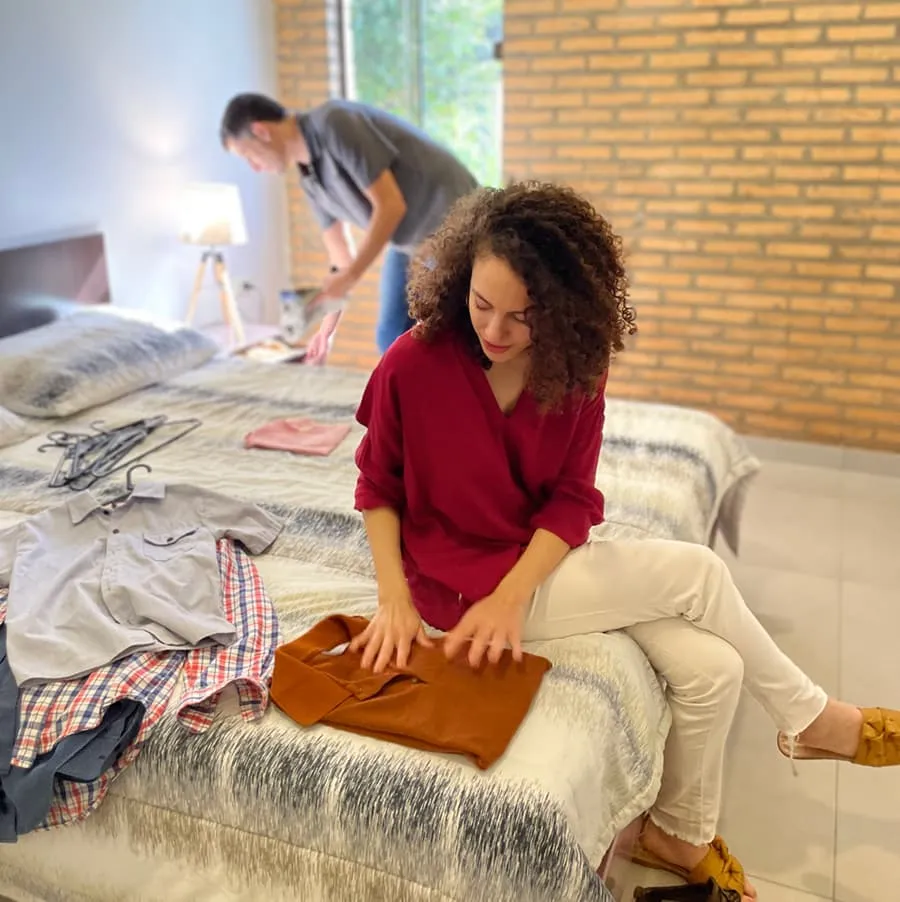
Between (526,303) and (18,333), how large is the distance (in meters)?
2.08

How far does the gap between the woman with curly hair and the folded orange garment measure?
0.03 m

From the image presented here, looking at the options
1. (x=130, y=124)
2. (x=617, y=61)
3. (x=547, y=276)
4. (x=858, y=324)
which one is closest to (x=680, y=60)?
(x=617, y=61)

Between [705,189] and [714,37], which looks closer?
[714,37]

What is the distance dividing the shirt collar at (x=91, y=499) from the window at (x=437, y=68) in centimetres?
238

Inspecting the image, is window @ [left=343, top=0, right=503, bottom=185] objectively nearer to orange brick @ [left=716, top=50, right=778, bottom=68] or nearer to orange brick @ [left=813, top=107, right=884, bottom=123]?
orange brick @ [left=716, top=50, right=778, bottom=68]

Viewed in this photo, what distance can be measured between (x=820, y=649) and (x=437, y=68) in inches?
112

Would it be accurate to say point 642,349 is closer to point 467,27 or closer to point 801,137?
point 801,137

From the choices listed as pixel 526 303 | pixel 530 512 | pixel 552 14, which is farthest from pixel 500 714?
pixel 552 14

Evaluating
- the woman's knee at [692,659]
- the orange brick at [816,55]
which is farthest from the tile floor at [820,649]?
the orange brick at [816,55]

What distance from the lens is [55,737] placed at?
3.91ft

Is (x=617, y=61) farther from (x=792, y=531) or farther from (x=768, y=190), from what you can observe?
(x=792, y=531)

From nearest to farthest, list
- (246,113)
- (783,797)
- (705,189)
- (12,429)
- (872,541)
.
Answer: (783,797) → (12,429) → (246,113) → (872,541) → (705,189)

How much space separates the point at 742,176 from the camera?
10.6ft

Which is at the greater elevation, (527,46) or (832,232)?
(527,46)
